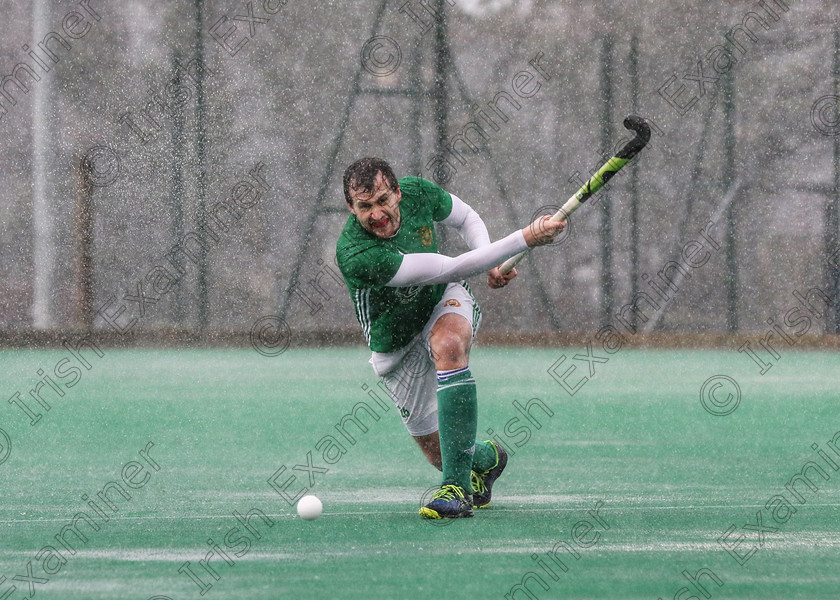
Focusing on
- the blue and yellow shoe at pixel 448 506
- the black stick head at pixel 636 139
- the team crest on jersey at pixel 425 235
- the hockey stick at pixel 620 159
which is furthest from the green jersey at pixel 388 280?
the black stick head at pixel 636 139

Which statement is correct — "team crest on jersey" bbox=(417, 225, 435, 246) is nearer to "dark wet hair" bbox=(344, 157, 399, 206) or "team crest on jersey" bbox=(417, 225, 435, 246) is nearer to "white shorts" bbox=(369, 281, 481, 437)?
"white shorts" bbox=(369, 281, 481, 437)

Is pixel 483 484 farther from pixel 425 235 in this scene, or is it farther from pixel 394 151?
pixel 394 151

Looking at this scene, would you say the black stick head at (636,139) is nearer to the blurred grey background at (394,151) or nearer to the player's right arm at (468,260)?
the player's right arm at (468,260)

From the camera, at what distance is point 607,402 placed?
27.1 feet

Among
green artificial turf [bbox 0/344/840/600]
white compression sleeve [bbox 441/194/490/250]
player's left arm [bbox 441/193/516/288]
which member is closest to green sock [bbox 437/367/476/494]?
green artificial turf [bbox 0/344/840/600]

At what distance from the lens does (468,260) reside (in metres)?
3.80

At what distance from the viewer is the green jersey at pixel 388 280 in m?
3.97

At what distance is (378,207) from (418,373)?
0.65 metres

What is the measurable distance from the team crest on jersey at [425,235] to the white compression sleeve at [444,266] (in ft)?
1.11

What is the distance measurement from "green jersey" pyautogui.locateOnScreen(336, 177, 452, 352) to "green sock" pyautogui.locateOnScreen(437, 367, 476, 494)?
0.27m

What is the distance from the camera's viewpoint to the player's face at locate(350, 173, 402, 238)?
12.9 feet

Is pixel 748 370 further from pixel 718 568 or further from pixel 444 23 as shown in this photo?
pixel 718 568

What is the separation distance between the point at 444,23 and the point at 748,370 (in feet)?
16.4

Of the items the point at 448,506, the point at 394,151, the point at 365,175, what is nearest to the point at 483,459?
the point at 448,506
